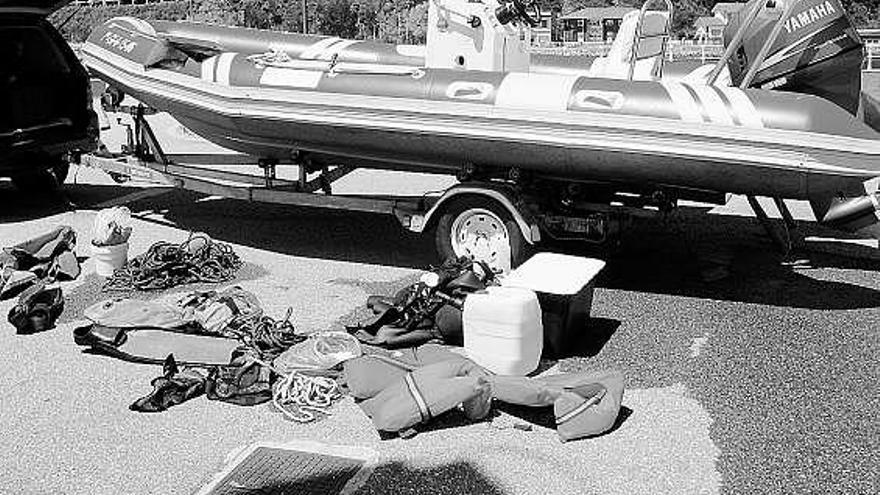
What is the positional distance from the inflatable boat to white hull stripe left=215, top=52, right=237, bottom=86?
0.01m

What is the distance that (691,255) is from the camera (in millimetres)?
7801

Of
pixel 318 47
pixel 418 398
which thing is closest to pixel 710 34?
pixel 318 47

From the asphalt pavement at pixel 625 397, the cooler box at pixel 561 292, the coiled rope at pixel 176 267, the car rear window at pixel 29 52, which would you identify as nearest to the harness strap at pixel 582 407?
the asphalt pavement at pixel 625 397

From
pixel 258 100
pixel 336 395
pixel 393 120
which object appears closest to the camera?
pixel 336 395

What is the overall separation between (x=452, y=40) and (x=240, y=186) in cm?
212

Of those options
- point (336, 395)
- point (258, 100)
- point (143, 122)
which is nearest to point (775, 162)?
point (336, 395)

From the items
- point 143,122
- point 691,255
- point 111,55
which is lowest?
point 691,255

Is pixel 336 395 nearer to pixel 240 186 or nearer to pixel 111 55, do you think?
pixel 240 186

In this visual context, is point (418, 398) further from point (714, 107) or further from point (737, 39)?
point (737, 39)

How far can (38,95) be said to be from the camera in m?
9.17

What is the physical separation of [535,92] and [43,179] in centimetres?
595

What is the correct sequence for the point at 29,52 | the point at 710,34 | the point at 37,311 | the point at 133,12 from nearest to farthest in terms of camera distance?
the point at 37,311 → the point at 29,52 → the point at 710,34 → the point at 133,12

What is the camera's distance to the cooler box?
5.49 m

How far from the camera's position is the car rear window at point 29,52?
8.98 m
